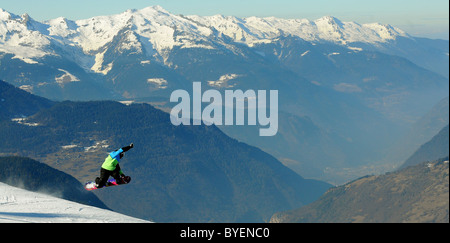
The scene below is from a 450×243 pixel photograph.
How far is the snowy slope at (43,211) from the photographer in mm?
79750

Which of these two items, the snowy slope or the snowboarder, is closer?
the snowboarder

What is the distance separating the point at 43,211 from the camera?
288 ft

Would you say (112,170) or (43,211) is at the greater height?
(112,170)

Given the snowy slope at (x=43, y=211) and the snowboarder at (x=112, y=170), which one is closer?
the snowboarder at (x=112, y=170)

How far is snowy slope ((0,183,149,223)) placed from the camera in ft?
262

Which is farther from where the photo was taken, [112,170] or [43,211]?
[43,211]
